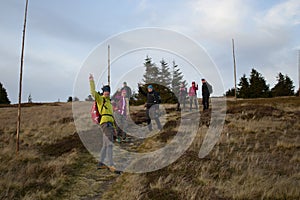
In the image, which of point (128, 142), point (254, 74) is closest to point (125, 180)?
point (128, 142)

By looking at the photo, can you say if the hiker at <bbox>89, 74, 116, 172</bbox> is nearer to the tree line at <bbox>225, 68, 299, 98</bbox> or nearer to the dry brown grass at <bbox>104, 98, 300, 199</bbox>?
the dry brown grass at <bbox>104, 98, 300, 199</bbox>

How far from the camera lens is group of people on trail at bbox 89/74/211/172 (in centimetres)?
736

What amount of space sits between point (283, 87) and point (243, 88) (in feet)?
33.7

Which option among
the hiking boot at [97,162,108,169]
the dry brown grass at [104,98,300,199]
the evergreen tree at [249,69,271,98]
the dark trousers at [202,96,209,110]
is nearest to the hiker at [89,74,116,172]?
the hiking boot at [97,162,108,169]

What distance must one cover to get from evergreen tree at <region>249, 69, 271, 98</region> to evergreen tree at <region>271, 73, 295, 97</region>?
2822mm

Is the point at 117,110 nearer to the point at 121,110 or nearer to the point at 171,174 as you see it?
the point at 121,110

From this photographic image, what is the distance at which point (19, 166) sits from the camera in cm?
791

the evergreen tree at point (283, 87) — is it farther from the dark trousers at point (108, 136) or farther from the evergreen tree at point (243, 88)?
the dark trousers at point (108, 136)

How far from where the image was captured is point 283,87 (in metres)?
58.2

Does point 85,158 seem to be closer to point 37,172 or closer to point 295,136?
point 37,172

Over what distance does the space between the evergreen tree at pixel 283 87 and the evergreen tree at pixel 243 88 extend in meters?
5.93

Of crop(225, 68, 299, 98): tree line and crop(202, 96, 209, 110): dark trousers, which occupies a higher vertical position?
crop(225, 68, 299, 98): tree line

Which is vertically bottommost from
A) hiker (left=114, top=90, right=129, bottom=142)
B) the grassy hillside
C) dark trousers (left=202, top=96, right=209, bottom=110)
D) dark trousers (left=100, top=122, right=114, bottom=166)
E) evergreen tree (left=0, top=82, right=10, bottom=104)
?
the grassy hillside

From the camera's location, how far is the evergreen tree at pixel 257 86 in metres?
52.6
